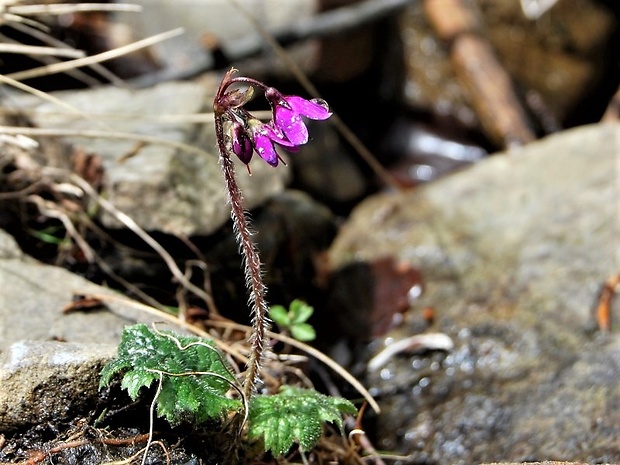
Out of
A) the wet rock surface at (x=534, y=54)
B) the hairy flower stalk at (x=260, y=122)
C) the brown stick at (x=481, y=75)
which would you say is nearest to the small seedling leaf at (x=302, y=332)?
the hairy flower stalk at (x=260, y=122)

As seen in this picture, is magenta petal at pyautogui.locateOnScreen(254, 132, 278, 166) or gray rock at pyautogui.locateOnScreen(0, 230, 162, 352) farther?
gray rock at pyautogui.locateOnScreen(0, 230, 162, 352)

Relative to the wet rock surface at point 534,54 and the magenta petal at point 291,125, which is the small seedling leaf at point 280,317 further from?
the wet rock surface at point 534,54

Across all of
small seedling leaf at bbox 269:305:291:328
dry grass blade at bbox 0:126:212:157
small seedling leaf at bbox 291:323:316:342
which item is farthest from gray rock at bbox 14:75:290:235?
small seedling leaf at bbox 291:323:316:342

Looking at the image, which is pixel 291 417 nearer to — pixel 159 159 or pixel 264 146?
pixel 264 146

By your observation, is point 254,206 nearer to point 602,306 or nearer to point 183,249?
point 183,249

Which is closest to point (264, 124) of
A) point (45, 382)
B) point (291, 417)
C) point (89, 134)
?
point (291, 417)

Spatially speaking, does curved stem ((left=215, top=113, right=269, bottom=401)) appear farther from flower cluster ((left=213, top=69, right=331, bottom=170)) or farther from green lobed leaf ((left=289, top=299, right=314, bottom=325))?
green lobed leaf ((left=289, top=299, right=314, bottom=325))

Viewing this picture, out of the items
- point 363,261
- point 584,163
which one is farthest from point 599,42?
point 363,261
